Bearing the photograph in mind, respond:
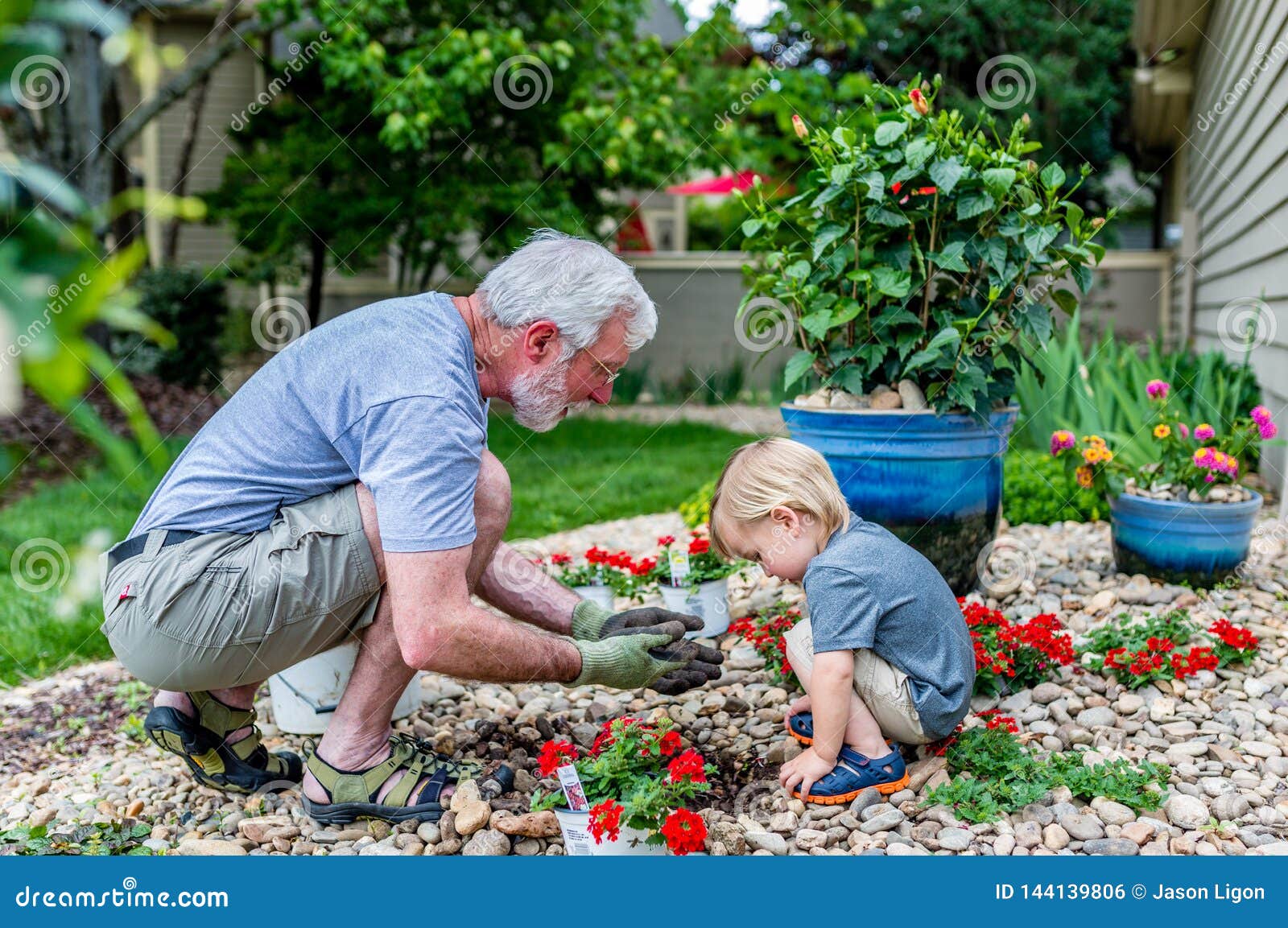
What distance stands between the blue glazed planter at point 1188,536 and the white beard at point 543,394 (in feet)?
5.78

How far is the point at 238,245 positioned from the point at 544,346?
700cm

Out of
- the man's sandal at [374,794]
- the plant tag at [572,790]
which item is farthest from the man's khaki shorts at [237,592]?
the plant tag at [572,790]

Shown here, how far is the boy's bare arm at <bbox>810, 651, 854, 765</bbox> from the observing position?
1874 millimetres

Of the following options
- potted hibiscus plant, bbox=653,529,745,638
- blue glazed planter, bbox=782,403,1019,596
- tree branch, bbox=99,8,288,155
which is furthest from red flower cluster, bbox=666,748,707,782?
tree branch, bbox=99,8,288,155

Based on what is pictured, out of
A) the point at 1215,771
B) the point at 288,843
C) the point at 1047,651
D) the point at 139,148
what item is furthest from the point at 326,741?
the point at 139,148

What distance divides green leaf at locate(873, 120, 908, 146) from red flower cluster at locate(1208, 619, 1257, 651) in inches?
54.0

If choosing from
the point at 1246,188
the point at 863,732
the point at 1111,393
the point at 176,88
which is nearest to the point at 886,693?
the point at 863,732

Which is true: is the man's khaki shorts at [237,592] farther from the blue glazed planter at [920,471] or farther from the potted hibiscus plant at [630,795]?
the blue glazed planter at [920,471]

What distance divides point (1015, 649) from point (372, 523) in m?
1.41

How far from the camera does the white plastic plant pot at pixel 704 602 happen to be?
2777 millimetres

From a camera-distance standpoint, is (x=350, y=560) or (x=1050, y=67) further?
Result: (x=1050, y=67)

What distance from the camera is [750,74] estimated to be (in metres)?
6.48

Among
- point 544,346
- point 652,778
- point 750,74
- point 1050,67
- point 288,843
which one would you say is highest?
point 1050,67
